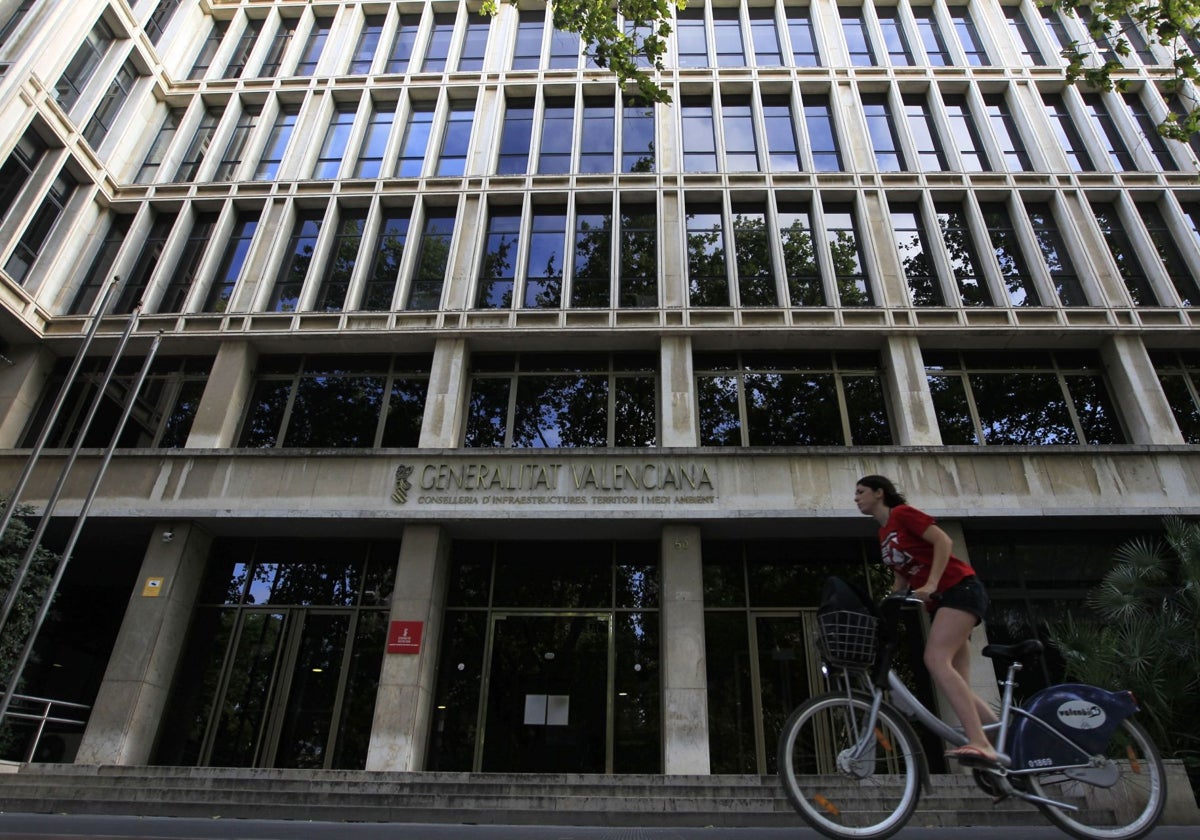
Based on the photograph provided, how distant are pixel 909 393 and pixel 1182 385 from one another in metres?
6.19

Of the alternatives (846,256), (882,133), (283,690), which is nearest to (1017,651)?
(283,690)

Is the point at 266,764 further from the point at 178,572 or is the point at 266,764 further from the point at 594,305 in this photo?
the point at 594,305

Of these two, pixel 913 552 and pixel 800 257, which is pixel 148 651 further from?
pixel 800 257

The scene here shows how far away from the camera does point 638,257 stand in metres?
17.8

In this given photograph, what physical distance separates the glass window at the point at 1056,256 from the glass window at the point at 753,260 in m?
6.17

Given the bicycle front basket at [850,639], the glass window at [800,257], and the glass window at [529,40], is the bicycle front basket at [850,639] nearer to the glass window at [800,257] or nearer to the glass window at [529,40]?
the glass window at [800,257]

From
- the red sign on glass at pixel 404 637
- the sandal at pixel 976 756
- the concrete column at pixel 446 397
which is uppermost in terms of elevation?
the concrete column at pixel 446 397

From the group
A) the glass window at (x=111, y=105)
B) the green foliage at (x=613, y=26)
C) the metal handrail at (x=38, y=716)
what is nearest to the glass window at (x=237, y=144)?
the glass window at (x=111, y=105)

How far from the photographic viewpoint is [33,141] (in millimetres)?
16969

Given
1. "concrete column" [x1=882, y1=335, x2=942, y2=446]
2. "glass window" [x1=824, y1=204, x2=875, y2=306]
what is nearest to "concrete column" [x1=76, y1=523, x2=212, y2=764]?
"concrete column" [x1=882, y1=335, x2=942, y2=446]

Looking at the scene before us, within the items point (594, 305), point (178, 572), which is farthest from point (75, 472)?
point (594, 305)

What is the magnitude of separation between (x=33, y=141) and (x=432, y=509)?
13.3 meters

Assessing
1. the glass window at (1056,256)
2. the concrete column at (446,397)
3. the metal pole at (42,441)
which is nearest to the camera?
the metal pole at (42,441)

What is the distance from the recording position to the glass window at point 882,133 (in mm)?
18922
